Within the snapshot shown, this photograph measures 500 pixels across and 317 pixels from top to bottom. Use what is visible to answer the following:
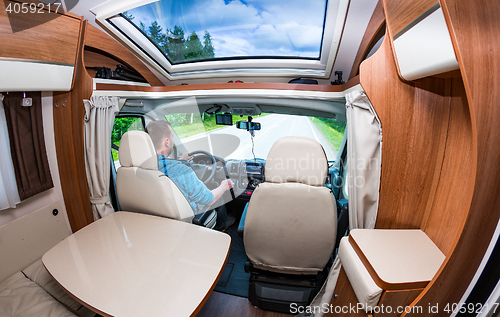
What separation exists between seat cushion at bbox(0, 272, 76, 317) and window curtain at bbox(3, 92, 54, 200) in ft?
2.38

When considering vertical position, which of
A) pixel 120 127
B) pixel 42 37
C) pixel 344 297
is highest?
pixel 42 37

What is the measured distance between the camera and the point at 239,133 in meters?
3.34

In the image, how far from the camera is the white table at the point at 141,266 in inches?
42.4

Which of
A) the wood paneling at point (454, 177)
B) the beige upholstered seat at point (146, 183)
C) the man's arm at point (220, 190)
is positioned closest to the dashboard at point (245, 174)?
the man's arm at point (220, 190)

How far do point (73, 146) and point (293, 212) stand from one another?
7.67ft

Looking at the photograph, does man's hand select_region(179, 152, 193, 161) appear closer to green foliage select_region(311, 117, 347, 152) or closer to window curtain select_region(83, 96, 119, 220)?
window curtain select_region(83, 96, 119, 220)

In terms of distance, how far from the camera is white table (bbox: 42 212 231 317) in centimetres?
108

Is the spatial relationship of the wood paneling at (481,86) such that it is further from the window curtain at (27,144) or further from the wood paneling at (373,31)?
the window curtain at (27,144)

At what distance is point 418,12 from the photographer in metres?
0.82

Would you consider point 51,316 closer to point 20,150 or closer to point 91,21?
point 20,150

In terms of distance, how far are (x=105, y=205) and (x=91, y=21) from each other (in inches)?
74.5

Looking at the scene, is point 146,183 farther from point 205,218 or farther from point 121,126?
point 121,126

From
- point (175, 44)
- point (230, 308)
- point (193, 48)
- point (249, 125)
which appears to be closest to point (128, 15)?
point (175, 44)

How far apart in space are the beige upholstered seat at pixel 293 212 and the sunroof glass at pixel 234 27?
0.90m
